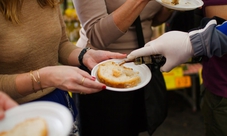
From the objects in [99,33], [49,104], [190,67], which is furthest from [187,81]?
[49,104]

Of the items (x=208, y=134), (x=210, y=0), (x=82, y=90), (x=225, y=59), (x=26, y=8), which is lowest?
(x=208, y=134)

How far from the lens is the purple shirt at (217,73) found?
1.20m

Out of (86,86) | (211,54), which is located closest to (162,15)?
(211,54)

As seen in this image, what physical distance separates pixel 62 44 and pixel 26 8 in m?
0.31

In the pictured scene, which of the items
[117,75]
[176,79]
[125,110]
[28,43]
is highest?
[28,43]

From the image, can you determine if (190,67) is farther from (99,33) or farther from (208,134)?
(99,33)

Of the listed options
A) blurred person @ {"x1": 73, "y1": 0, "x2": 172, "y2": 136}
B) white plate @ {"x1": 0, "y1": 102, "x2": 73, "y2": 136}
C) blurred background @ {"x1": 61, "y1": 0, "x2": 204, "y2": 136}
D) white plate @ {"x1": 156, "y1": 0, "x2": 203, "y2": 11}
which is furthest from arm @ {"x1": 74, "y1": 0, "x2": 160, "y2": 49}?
blurred background @ {"x1": 61, "y1": 0, "x2": 204, "y2": 136}

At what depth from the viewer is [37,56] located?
3.62 feet

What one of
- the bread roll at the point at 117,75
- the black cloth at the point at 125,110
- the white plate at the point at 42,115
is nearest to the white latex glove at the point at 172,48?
the bread roll at the point at 117,75

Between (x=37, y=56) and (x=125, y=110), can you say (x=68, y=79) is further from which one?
(x=125, y=110)

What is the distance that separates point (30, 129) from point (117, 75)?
52 cm

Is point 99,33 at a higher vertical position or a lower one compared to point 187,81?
higher

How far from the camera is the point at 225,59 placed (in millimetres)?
1179

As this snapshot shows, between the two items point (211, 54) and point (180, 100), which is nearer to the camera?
point (211, 54)
